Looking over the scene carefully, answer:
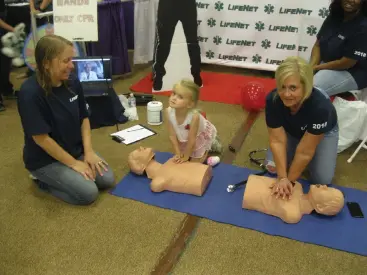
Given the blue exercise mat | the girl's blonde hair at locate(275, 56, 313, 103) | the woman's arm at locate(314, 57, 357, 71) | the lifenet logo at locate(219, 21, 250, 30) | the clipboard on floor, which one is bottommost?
the blue exercise mat

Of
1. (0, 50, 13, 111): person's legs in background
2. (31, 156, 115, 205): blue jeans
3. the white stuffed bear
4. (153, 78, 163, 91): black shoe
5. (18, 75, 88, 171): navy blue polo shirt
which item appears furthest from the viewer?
(153, 78, 163, 91): black shoe

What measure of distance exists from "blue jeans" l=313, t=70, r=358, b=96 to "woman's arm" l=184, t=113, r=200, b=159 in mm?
939

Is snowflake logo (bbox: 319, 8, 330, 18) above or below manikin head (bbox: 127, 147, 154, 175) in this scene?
above

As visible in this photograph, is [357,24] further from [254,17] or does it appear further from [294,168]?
[254,17]

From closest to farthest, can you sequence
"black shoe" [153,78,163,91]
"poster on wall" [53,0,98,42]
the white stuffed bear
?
"poster on wall" [53,0,98,42] < the white stuffed bear < "black shoe" [153,78,163,91]

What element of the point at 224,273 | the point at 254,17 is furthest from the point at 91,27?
the point at 224,273

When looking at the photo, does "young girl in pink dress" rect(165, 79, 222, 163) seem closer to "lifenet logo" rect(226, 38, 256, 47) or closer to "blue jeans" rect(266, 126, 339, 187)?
"blue jeans" rect(266, 126, 339, 187)

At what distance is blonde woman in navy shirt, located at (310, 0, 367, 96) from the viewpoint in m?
2.54

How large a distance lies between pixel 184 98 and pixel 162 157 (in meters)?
0.52

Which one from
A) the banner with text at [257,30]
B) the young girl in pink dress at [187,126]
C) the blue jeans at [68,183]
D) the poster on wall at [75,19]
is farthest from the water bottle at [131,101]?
the banner with text at [257,30]

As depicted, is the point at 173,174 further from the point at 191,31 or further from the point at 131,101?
the point at 191,31

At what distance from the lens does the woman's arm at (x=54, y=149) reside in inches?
77.8

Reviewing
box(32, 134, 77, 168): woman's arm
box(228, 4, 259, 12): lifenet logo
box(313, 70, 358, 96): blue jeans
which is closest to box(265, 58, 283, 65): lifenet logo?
box(228, 4, 259, 12): lifenet logo

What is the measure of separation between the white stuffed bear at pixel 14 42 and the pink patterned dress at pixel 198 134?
1678 mm
